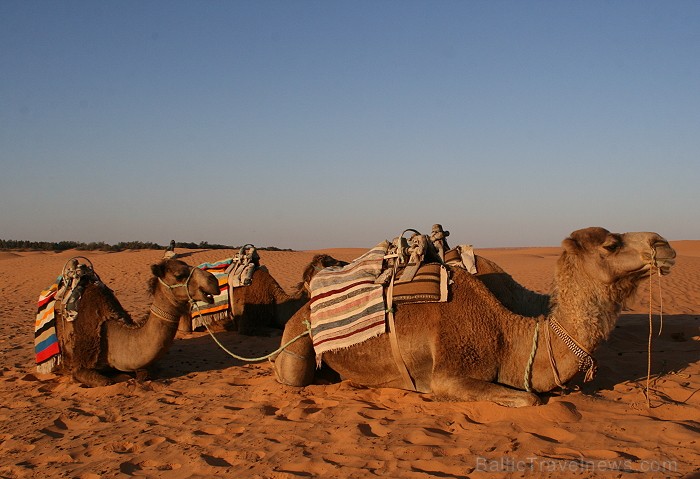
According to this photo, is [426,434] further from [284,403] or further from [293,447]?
[284,403]

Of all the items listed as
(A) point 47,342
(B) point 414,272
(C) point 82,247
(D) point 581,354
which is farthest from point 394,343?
(C) point 82,247

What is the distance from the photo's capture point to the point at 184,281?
6758mm

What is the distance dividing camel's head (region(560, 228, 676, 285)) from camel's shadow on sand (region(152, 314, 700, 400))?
1.26 meters

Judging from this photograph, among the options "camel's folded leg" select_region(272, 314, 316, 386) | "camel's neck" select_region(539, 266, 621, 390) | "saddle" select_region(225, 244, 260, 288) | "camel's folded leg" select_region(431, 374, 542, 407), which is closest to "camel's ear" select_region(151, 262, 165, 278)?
"camel's folded leg" select_region(272, 314, 316, 386)

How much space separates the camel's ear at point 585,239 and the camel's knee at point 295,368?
287cm

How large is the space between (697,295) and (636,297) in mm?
13583

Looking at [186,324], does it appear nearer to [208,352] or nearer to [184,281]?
[208,352]

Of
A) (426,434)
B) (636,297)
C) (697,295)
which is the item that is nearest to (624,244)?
(636,297)

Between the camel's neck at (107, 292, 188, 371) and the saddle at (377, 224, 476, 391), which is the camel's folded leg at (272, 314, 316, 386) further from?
the camel's neck at (107, 292, 188, 371)

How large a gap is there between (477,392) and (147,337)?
12.5 feet

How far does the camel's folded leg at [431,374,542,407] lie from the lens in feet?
16.9

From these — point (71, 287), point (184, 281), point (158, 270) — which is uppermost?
point (158, 270)

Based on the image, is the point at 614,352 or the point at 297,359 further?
the point at 614,352

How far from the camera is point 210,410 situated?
237 inches
